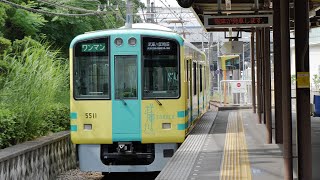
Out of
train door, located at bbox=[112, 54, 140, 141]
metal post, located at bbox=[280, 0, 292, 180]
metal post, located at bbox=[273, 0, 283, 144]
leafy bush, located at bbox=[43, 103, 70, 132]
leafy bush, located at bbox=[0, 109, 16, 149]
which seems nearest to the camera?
metal post, located at bbox=[280, 0, 292, 180]

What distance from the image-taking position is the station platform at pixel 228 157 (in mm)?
7988

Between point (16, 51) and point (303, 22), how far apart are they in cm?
1005

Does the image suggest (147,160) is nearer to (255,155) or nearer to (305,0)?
(255,155)

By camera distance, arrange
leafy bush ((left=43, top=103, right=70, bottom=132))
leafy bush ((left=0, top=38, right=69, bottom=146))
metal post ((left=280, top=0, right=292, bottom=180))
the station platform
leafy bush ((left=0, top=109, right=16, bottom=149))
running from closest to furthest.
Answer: metal post ((left=280, top=0, right=292, bottom=180))
the station platform
leafy bush ((left=0, top=109, right=16, bottom=149))
leafy bush ((left=0, top=38, right=69, bottom=146))
leafy bush ((left=43, top=103, right=70, bottom=132))

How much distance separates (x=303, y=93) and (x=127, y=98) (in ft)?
16.1

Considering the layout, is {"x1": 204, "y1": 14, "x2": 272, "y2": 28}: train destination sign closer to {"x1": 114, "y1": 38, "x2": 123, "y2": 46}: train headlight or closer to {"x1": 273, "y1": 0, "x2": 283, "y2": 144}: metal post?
{"x1": 273, "y1": 0, "x2": 283, "y2": 144}: metal post

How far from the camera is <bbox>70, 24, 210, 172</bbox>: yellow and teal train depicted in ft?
35.5

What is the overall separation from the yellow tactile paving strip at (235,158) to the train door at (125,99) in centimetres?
184

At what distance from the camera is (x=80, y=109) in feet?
35.7

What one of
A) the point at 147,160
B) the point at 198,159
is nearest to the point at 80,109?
the point at 147,160

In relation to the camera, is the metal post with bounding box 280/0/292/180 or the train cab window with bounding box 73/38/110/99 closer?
the metal post with bounding box 280/0/292/180

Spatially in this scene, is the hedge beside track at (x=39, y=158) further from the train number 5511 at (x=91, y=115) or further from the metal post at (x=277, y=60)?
the metal post at (x=277, y=60)

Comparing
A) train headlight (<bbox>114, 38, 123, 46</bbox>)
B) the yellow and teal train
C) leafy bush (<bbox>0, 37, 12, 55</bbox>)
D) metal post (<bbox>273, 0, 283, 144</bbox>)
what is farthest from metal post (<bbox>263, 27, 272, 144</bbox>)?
leafy bush (<bbox>0, 37, 12, 55</bbox>)

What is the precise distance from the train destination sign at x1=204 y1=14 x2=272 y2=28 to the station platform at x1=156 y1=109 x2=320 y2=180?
92.9 inches
